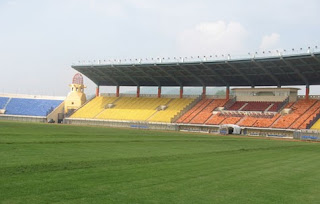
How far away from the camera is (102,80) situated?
8781 centimetres

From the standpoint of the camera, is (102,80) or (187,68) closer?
(187,68)

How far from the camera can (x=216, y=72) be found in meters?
69.5

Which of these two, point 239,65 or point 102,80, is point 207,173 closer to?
point 239,65

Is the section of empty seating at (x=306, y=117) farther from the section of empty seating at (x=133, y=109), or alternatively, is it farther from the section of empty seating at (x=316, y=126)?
the section of empty seating at (x=133, y=109)

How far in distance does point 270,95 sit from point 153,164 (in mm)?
57496

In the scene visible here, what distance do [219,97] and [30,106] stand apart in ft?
148

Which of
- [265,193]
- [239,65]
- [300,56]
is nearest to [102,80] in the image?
[239,65]

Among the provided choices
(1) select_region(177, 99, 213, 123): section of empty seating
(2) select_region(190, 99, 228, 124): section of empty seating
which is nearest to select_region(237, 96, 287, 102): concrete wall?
(2) select_region(190, 99, 228, 124): section of empty seating

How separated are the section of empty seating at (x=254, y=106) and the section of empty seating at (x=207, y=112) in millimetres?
2965

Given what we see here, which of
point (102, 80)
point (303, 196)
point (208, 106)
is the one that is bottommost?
point (303, 196)

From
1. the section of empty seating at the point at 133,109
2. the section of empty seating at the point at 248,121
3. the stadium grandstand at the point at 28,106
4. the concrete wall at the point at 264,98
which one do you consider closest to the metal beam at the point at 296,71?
the concrete wall at the point at 264,98

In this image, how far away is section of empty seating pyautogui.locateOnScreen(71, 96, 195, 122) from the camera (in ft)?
244

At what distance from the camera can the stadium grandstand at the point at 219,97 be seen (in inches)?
2381

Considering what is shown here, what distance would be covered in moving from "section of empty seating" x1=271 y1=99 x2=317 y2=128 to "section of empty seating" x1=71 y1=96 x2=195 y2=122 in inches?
793
